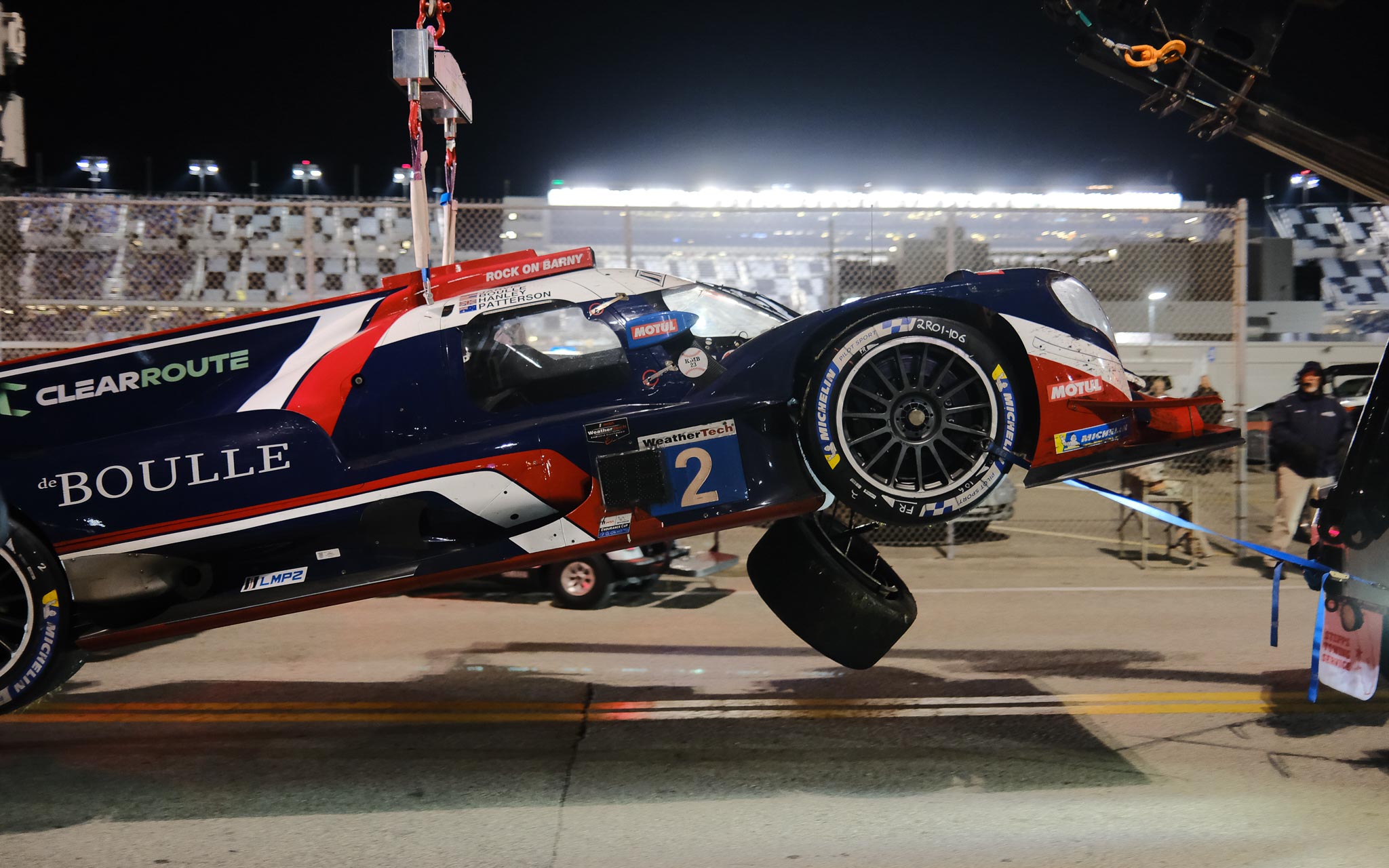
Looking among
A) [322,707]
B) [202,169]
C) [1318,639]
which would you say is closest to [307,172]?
[202,169]

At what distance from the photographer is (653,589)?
318 inches

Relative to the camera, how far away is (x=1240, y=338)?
920cm

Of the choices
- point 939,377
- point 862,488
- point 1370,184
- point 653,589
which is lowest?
point 653,589

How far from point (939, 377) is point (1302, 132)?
71.1 inches

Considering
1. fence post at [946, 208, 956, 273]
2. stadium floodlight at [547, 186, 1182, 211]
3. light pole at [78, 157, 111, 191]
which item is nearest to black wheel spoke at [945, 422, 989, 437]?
fence post at [946, 208, 956, 273]

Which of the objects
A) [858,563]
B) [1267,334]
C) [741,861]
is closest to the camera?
[741,861]

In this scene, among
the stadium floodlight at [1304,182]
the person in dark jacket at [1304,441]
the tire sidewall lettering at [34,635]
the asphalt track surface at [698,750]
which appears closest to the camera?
the asphalt track surface at [698,750]

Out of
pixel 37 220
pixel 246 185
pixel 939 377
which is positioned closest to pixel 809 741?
pixel 939 377

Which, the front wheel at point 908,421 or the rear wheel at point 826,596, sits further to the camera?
the rear wheel at point 826,596

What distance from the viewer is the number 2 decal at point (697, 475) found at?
13.5 ft

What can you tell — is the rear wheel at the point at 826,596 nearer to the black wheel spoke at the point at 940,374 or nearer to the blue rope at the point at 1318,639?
the black wheel spoke at the point at 940,374

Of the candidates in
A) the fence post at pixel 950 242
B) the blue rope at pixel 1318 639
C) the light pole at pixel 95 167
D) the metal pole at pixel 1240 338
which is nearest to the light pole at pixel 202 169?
the light pole at pixel 95 167

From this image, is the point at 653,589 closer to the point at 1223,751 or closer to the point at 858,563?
the point at 858,563

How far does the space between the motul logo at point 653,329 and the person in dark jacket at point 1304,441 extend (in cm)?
632
